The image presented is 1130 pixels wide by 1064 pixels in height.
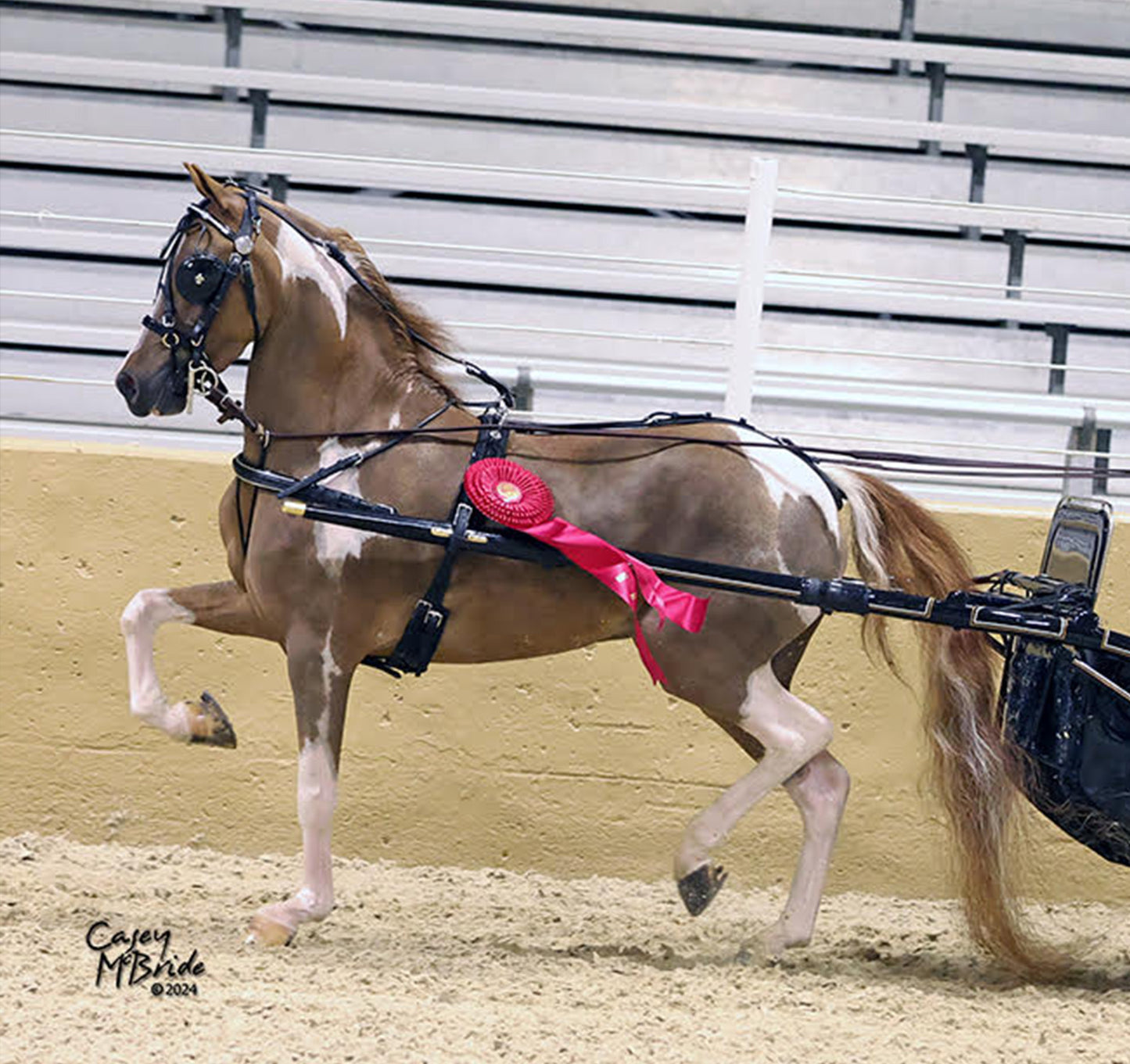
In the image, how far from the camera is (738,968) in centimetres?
362

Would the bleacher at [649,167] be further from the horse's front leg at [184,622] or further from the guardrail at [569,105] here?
the horse's front leg at [184,622]

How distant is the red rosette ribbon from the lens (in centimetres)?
337

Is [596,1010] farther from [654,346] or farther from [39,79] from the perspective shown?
[39,79]

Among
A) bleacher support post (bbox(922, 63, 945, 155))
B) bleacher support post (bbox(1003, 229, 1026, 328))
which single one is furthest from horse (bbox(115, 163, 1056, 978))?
bleacher support post (bbox(922, 63, 945, 155))

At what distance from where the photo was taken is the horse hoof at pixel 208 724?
3.69 m

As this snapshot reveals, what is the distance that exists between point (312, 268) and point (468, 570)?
75 cm

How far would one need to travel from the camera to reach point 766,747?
3.67 m

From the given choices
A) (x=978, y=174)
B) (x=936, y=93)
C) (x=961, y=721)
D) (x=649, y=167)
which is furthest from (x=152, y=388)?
(x=936, y=93)

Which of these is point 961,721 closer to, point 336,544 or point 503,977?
point 503,977

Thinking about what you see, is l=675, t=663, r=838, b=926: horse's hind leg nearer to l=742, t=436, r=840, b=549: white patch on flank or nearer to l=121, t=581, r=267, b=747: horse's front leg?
l=742, t=436, r=840, b=549: white patch on flank

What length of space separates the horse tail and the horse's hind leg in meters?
0.28

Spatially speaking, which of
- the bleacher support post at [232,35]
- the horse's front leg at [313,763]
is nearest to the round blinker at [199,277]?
the horse's front leg at [313,763]

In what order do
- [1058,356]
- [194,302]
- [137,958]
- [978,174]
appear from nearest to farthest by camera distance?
[137,958], [194,302], [1058,356], [978,174]

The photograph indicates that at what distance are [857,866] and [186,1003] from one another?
2108mm
